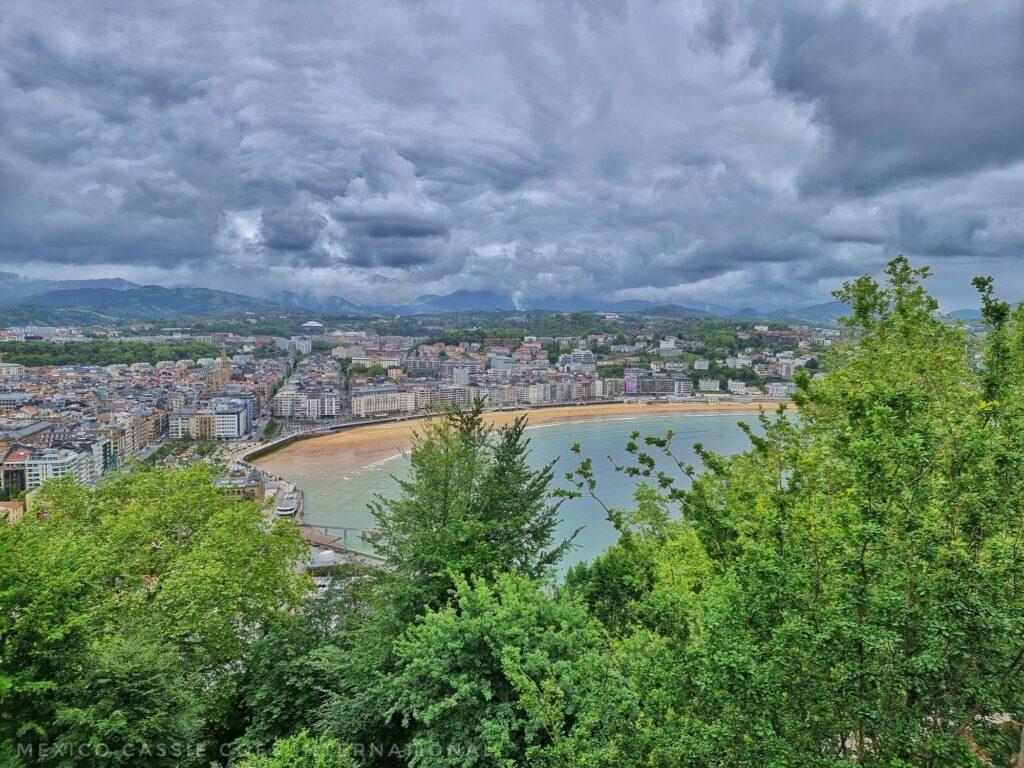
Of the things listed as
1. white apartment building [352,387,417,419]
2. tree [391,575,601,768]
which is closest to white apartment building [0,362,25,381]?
white apartment building [352,387,417,419]

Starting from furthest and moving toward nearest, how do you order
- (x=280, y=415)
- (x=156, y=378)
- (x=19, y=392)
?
(x=156, y=378)
(x=280, y=415)
(x=19, y=392)

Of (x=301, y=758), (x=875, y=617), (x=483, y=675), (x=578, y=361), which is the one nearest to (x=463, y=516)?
(x=483, y=675)

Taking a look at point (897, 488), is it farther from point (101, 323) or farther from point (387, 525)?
point (101, 323)

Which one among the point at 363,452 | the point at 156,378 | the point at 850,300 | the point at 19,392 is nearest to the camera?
the point at 850,300

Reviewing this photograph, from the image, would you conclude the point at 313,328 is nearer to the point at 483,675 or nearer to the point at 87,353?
the point at 87,353

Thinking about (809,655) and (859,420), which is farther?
(859,420)

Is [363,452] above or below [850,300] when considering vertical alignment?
below

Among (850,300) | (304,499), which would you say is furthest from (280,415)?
(850,300)
